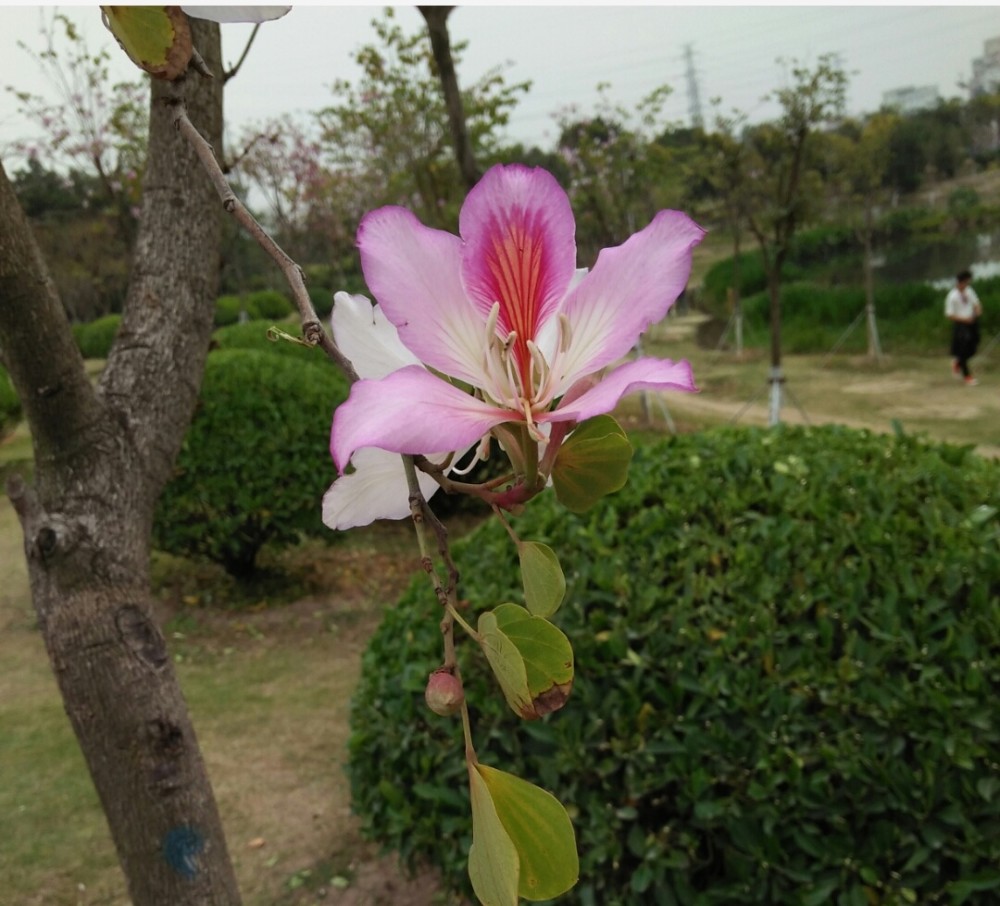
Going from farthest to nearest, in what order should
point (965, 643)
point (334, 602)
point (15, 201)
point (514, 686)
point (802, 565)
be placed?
point (334, 602), point (802, 565), point (965, 643), point (15, 201), point (514, 686)

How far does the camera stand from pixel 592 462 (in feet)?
1.00

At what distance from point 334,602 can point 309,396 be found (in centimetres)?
98

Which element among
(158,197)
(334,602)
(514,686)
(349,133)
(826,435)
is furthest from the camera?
(349,133)

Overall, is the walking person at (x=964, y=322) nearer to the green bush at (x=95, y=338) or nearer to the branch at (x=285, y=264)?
the branch at (x=285, y=264)

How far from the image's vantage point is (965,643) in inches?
61.3

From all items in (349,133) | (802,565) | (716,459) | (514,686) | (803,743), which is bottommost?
(803,743)

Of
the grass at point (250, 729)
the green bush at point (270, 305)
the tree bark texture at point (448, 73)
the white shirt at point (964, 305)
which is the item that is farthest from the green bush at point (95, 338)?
the tree bark texture at point (448, 73)

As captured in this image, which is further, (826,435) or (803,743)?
(826,435)

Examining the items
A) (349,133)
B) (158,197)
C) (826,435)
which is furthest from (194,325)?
(349,133)

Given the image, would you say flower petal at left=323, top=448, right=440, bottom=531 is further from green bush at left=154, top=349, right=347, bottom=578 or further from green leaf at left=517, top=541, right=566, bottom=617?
green bush at left=154, top=349, right=347, bottom=578

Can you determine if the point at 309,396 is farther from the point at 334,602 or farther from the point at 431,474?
the point at 431,474

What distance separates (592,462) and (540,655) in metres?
0.07

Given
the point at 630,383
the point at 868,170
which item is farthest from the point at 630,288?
the point at 868,170

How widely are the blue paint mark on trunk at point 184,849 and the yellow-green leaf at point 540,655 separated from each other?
0.91 meters
